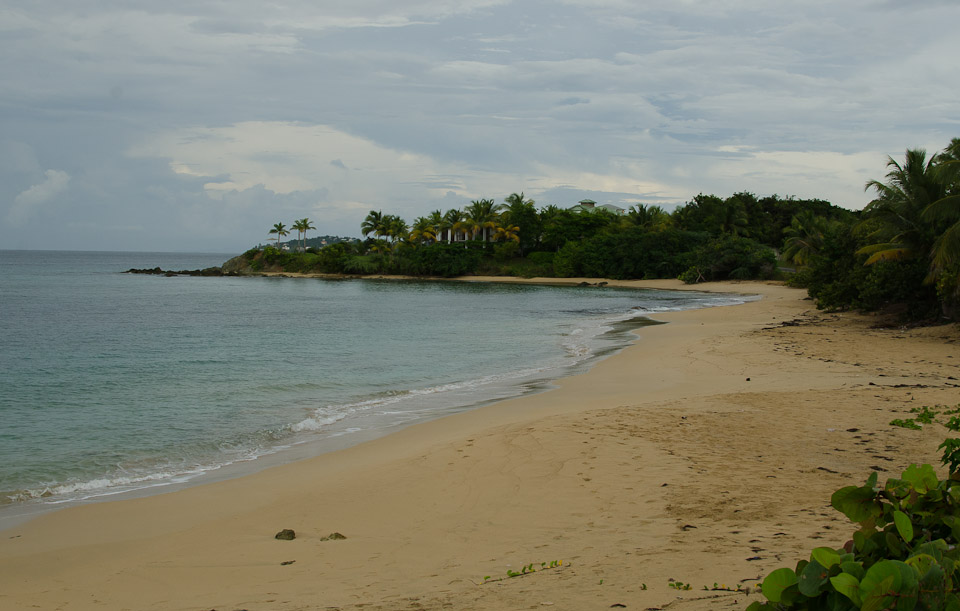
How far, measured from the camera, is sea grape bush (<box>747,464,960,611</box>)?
1604 mm

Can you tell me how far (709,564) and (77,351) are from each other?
23002mm

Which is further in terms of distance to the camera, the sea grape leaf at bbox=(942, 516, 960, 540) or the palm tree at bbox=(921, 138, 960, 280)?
the palm tree at bbox=(921, 138, 960, 280)

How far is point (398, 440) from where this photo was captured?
10.6 meters

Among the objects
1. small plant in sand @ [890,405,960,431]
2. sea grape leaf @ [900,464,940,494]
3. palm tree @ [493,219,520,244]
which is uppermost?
palm tree @ [493,219,520,244]

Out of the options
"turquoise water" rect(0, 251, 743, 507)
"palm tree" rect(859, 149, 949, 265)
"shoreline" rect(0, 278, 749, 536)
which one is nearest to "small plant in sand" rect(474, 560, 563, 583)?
"shoreline" rect(0, 278, 749, 536)

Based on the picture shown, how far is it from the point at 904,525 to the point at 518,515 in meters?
4.66

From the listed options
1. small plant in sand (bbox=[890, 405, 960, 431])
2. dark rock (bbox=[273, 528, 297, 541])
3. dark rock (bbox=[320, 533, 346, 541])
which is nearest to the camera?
dark rock (bbox=[320, 533, 346, 541])

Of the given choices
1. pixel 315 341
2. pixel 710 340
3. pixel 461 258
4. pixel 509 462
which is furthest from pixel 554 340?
pixel 461 258

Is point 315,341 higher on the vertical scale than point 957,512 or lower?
lower

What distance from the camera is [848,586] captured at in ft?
5.36

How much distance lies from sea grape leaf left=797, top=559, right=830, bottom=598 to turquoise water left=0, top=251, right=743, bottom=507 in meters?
8.85

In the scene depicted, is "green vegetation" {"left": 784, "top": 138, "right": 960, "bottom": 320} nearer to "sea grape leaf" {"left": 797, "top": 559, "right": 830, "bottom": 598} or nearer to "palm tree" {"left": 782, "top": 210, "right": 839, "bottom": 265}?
"palm tree" {"left": 782, "top": 210, "right": 839, "bottom": 265}

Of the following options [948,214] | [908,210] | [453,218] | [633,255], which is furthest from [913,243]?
[453,218]

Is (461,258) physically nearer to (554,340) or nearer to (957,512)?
(554,340)
